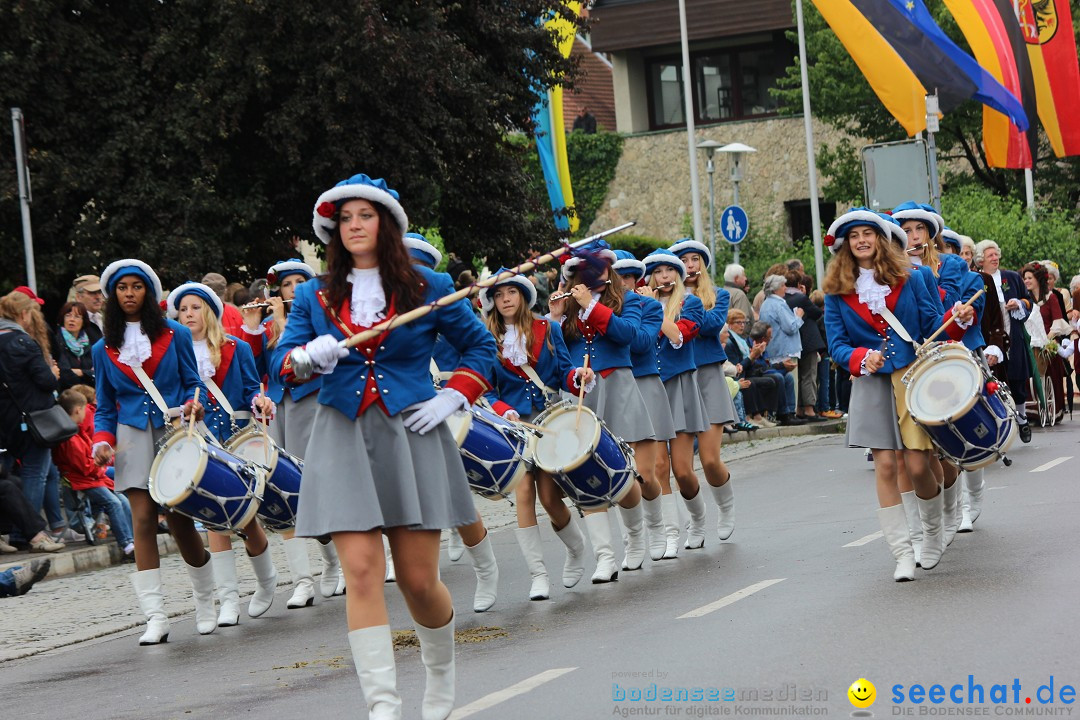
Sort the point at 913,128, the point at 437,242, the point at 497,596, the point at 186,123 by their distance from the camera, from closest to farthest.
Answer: the point at 497,596, the point at 186,123, the point at 913,128, the point at 437,242

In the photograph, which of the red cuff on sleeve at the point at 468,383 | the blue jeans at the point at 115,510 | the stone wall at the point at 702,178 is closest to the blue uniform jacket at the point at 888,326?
the red cuff on sleeve at the point at 468,383

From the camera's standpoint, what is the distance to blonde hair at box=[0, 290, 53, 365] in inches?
535

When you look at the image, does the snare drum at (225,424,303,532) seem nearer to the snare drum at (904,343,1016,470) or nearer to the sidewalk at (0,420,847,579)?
the sidewalk at (0,420,847,579)

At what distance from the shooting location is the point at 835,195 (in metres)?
40.2

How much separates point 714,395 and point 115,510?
5084 mm

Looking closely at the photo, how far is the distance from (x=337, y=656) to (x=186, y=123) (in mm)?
13319

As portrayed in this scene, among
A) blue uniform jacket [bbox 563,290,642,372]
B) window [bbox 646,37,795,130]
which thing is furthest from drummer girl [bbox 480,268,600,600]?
window [bbox 646,37,795,130]

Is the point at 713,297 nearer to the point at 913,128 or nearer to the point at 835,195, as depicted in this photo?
the point at 913,128

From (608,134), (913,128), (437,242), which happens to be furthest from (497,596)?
(608,134)

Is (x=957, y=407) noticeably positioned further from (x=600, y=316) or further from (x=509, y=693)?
(x=509, y=693)

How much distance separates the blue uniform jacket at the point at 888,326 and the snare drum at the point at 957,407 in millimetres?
172

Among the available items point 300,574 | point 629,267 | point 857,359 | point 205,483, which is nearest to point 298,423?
point 300,574

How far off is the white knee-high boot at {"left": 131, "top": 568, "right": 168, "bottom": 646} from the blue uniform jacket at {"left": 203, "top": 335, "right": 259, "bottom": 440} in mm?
1005

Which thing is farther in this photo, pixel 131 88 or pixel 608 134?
pixel 608 134
